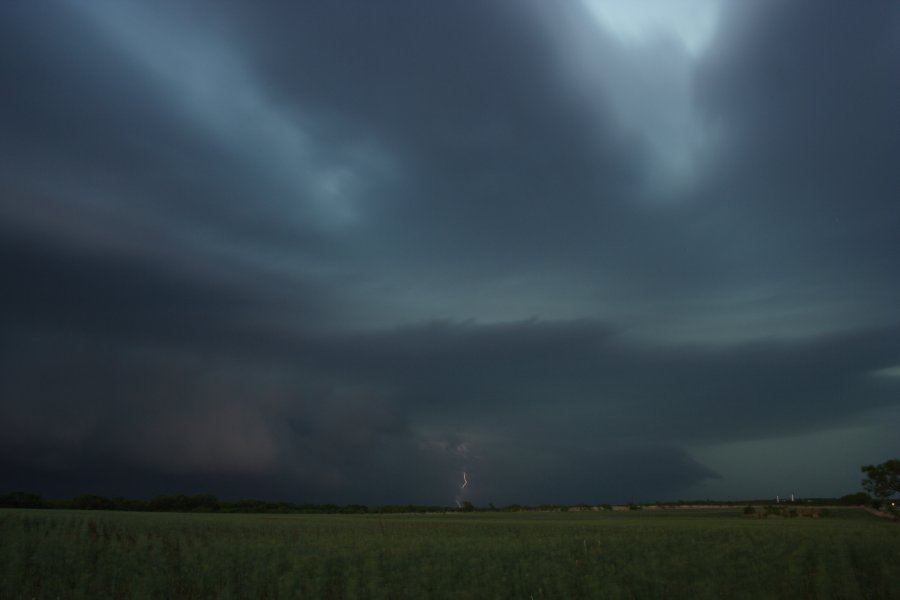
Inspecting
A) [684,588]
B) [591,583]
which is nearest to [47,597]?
[591,583]

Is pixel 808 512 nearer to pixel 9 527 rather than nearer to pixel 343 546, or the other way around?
pixel 343 546

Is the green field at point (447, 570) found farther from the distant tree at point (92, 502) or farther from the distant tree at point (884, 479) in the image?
the distant tree at point (92, 502)

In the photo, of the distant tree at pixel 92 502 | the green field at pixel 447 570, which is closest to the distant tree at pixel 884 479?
the green field at pixel 447 570

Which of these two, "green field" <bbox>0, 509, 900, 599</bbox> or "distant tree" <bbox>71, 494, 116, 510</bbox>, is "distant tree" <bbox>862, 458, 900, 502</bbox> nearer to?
"green field" <bbox>0, 509, 900, 599</bbox>

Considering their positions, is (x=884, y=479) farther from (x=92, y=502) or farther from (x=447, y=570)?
(x=92, y=502)

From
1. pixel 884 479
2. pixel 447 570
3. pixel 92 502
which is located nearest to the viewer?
pixel 447 570

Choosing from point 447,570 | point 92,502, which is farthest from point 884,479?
point 92,502

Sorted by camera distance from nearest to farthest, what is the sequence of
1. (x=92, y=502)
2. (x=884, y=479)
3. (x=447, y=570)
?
(x=447, y=570), (x=884, y=479), (x=92, y=502)

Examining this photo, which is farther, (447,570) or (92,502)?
(92,502)

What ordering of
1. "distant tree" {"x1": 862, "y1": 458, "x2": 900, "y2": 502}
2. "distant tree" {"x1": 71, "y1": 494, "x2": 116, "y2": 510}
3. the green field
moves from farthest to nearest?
"distant tree" {"x1": 71, "y1": 494, "x2": 116, "y2": 510}, "distant tree" {"x1": 862, "y1": 458, "x2": 900, "y2": 502}, the green field

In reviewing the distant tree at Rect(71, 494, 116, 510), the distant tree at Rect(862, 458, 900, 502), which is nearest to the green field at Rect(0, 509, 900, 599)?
the distant tree at Rect(862, 458, 900, 502)

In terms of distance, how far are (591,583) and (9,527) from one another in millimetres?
37938

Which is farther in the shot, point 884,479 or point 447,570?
point 884,479

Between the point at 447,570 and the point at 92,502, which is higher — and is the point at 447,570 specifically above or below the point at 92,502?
below
